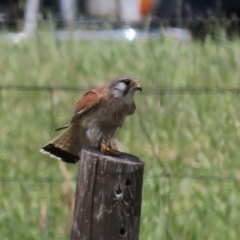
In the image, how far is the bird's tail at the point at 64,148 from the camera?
4.27 m

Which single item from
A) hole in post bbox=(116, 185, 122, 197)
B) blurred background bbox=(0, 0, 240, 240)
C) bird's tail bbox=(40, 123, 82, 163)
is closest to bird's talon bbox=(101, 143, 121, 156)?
bird's tail bbox=(40, 123, 82, 163)

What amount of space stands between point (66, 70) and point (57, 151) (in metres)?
4.09

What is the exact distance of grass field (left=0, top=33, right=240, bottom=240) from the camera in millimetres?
5320

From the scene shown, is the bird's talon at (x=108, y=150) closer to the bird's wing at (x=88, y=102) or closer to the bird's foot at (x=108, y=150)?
the bird's foot at (x=108, y=150)

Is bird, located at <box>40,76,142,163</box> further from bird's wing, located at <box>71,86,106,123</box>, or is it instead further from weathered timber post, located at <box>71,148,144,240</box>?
weathered timber post, located at <box>71,148,144,240</box>

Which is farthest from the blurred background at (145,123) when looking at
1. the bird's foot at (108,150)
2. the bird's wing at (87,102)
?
the bird's foot at (108,150)

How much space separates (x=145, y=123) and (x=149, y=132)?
6.0 inches

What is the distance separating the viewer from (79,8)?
575 inches

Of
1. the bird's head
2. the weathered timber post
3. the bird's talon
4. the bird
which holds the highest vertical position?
the bird's head

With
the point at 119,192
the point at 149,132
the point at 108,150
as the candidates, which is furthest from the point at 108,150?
the point at 149,132

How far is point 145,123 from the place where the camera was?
663cm

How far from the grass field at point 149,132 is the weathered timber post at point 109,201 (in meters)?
1.63

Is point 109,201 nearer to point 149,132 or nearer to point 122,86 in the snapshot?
point 122,86

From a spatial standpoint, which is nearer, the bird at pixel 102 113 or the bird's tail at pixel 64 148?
the bird's tail at pixel 64 148
